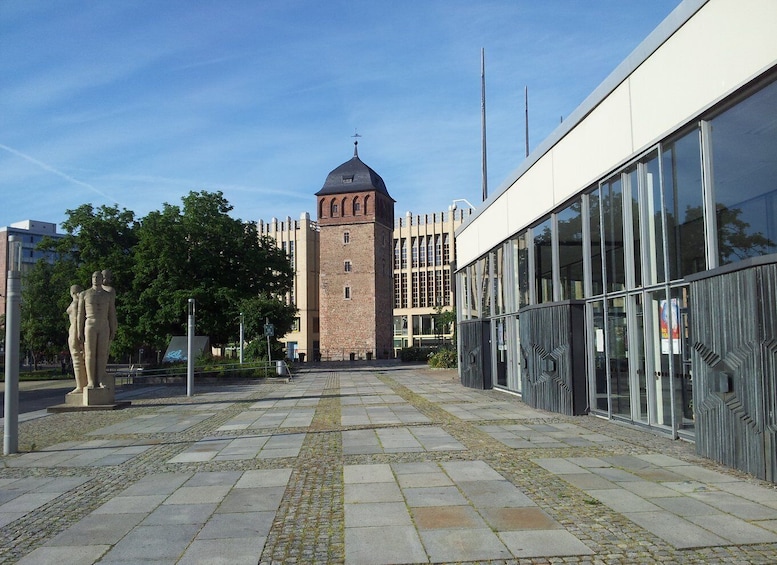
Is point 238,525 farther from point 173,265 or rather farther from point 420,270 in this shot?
point 420,270

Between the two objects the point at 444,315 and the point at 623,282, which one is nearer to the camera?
the point at 623,282

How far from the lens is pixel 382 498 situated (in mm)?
6555

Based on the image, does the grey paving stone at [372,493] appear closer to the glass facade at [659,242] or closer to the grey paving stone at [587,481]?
the grey paving stone at [587,481]

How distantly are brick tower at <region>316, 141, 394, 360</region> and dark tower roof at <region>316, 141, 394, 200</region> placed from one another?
0.34ft

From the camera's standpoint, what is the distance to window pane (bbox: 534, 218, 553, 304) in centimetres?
1572

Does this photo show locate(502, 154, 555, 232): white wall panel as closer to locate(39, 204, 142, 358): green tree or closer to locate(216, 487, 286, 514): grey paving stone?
locate(216, 487, 286, 514): grey paving stone

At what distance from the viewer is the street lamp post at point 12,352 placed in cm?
1016

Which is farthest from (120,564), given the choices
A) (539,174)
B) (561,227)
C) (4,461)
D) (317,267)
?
(317,267)

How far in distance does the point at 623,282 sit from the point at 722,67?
4227 millimetres

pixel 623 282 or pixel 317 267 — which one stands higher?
pixel 317 267

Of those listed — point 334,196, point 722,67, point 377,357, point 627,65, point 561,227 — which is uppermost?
point 334,196

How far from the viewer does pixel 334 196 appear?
239 feet

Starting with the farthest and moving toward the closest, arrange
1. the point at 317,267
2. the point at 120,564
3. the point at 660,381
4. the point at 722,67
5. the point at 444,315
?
the point at 317,267 < the point at 444,315 < the point at 660,381 < the point at 722,67 < the point at 120,564

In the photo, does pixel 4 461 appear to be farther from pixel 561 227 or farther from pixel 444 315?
pixel 444 315
